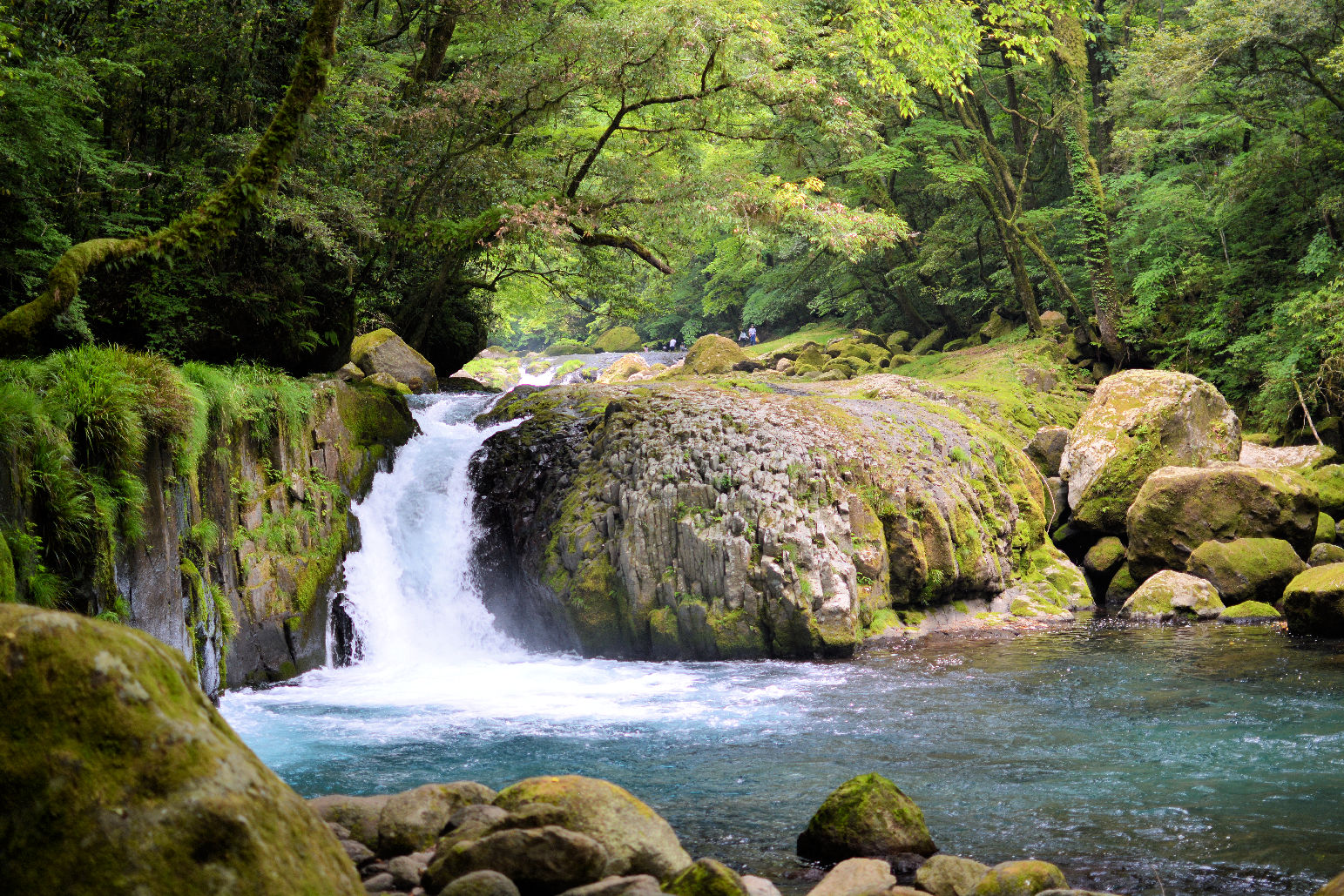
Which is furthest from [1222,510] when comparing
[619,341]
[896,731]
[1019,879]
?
[619,341]

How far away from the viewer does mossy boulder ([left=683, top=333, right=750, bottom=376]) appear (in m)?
26.9

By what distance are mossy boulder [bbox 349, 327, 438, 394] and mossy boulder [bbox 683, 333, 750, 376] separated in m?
10.4

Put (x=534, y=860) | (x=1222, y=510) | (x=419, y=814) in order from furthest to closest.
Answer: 1. (x=1222, y=510)
2. (x=419, y=814)
3. (x=534, y=860)

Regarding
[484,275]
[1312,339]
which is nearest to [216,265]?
[484,275]

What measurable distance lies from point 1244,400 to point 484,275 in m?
16.5

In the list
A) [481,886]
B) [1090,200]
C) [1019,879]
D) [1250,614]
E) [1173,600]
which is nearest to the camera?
[481,886]

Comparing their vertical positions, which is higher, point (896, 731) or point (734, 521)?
point (734, 521)

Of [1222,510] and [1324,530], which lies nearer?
[1222,510]

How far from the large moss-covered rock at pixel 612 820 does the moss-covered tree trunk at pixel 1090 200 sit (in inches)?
806

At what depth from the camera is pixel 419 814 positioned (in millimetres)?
4629

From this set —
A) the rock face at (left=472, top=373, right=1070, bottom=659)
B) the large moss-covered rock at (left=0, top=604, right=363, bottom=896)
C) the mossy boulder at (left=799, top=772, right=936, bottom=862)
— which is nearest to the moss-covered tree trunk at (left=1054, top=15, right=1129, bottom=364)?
the rock face at (left=472, top=373, right=1070, bottom=659)

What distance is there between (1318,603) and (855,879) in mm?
9282

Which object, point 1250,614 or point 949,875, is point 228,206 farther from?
point 1250,614

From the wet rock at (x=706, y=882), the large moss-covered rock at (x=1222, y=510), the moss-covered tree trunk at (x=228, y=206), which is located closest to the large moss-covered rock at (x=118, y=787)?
the wet rock at (x=706, y=882)
